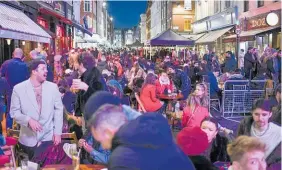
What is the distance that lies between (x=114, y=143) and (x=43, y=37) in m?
19.2

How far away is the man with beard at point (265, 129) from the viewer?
505cm

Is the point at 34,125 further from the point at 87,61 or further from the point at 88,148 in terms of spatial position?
the point at 87,61

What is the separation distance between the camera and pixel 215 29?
4034 cm

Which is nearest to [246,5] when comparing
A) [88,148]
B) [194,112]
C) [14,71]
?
[14,71]

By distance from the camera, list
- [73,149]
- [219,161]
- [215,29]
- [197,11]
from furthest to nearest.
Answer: [197,11], [215,29], [219,161], [73,149]

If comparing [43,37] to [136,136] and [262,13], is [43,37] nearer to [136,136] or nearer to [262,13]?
[262,13]

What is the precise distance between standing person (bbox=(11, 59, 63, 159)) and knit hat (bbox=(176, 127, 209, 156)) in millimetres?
2642

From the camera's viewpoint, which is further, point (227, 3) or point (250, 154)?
point (227, 3)

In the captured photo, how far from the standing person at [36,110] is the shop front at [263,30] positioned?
691 inches

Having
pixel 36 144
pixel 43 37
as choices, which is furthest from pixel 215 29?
pixel 36 144

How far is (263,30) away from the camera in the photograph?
24.7m

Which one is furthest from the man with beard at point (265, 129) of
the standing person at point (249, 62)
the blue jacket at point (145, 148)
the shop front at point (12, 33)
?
the standing person at point (249, 62)

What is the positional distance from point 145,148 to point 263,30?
23.3 metres

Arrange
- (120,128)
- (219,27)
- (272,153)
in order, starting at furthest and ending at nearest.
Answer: (219,27)
(272,153)
(120,128)
